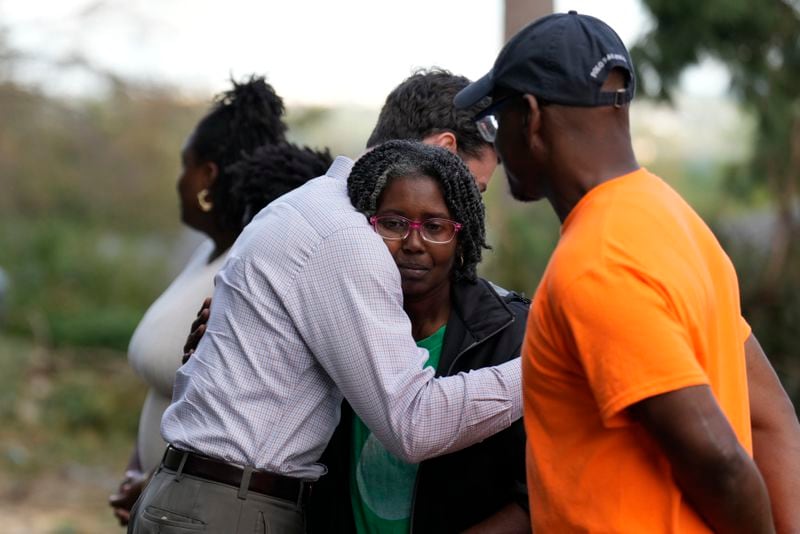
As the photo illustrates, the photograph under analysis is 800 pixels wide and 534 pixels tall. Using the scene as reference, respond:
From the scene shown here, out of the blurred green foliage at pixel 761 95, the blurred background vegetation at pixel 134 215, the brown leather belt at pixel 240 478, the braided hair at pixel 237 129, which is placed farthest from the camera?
the blurred background vegetation at pixel 134 215

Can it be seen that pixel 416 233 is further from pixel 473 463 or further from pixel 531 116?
pixel 531 116

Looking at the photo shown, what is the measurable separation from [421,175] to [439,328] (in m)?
0.38

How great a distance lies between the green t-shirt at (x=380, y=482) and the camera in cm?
289

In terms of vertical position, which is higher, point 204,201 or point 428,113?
point 428,113

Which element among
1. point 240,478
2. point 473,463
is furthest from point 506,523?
point 240,478

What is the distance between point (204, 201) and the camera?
13.3 ft

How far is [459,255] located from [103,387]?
960cm

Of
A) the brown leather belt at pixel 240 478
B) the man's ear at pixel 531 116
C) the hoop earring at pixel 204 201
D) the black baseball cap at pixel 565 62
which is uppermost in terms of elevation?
the black baseball cap at pixel 565 62

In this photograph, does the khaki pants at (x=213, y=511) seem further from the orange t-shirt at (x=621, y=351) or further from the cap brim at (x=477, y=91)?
the cap brim at (x=477, y=91)

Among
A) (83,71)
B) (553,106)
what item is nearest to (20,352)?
(83,71)

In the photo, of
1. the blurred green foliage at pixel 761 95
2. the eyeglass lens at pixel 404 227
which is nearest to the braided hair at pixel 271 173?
the eyeglass lens at pixel 404 227

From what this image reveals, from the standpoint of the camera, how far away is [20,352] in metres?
13.3

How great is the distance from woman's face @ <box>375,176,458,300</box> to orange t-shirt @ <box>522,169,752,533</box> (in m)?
0.70

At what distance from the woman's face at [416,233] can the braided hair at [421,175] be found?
0.02 m
